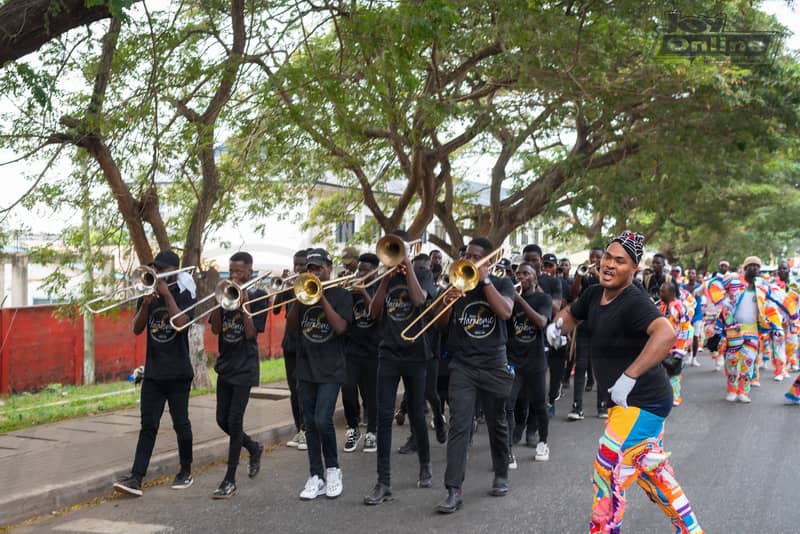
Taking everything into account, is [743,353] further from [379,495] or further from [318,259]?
[318,259]

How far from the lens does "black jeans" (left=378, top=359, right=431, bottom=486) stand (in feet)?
20.4

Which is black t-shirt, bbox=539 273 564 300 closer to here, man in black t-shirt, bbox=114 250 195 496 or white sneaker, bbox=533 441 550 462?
white sneaker, bbox=533 441 550 462

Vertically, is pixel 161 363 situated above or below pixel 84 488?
above

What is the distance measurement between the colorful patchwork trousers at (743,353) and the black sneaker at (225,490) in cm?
741

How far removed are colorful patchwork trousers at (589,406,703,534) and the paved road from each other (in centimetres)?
101

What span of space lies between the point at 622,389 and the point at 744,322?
7620 mm

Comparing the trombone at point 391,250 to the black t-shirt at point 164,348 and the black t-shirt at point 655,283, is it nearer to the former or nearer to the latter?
the black t-shirt at point 164,348

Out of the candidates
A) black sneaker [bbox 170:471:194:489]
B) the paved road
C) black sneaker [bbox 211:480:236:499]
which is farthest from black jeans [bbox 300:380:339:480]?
black sneaker [bbox 170:471:194:489]

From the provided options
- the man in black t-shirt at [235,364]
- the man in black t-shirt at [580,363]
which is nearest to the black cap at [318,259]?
the man in black t-shirt at [235,364]

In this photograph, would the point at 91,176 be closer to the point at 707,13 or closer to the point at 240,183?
the point at 240,183

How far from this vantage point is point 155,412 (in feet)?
21.4

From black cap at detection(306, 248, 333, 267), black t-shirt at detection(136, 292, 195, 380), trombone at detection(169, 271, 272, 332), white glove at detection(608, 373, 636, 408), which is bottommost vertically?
white glove at detection(608, 373, 636, 408)

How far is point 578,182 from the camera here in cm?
1617

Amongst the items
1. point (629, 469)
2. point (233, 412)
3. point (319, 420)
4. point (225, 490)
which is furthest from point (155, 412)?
point (629, 469)
